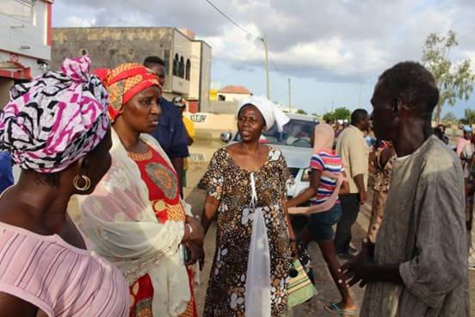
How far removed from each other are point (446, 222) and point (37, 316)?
129 cm

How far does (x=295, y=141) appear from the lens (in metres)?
7.64

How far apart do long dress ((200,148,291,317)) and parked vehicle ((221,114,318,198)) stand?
3.21 m

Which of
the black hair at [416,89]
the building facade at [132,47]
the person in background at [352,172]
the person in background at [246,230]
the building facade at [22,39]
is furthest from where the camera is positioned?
the building facade at [132,47]

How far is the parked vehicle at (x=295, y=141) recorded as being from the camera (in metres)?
6.52

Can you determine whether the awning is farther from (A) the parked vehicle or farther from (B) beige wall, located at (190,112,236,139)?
(B) beige wall, located at (190,112,236,139)

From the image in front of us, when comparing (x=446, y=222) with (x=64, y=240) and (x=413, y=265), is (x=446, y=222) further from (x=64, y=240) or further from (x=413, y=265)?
(x=64, y=240)

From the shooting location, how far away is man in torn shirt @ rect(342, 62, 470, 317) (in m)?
1.49

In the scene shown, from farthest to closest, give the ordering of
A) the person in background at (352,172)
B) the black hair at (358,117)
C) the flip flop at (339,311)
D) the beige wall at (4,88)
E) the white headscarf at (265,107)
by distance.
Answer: the beige wall at (4,88)
the black hair at (358,117)
the person in background at (352,172)
the flip flop at (339,311)
the white headscarf at (265,107)

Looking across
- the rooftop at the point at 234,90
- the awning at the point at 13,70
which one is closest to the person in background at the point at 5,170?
the awning at the point at 13,70

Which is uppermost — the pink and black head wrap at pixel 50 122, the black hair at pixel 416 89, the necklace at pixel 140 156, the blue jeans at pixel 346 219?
the black hair at pixel 416 89

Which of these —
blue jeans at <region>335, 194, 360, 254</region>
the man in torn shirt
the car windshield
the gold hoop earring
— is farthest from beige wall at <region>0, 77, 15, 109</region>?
the man in torn shirt

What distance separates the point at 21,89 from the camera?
3.82 ft

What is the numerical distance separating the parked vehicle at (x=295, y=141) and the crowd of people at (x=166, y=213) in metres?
3.20

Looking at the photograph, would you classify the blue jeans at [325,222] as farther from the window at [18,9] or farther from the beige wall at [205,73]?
the beige wall at [205,73]
